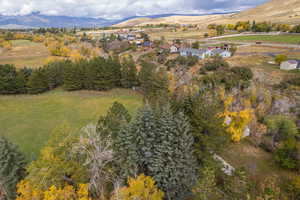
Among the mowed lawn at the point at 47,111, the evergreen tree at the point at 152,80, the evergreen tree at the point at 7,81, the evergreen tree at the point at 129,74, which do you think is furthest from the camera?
the evergreen tree at the point at 129,74

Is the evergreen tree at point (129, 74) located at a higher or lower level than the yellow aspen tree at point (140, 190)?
higher

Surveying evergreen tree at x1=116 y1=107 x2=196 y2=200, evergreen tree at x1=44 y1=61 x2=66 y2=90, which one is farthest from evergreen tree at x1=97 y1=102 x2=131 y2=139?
evergreen tree at x1=44 y1=61 x2=66 y2=90

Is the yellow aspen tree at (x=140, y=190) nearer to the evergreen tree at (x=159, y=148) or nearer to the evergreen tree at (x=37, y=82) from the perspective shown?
the evergreen tree at (x=159, y=148)

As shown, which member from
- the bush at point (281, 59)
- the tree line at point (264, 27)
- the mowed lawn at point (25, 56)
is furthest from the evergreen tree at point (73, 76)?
the tree line at point (264, 27)

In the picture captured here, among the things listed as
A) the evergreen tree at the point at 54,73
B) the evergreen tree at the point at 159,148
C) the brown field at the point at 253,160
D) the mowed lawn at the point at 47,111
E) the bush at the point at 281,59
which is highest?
the bush at the point at 281,59

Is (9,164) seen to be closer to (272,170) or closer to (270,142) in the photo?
(272,170)
